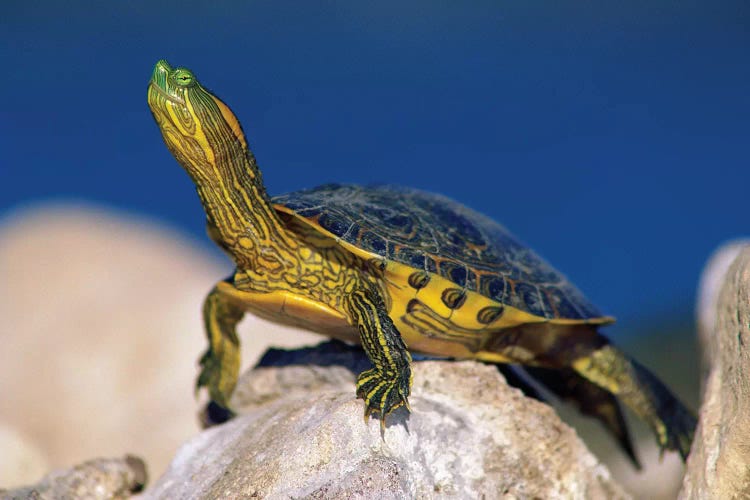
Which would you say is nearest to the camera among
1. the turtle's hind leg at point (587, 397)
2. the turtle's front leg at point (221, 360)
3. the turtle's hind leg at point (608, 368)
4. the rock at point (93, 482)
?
the rock at point (93, 482)

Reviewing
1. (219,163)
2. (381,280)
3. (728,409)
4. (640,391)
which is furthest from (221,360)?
(728,409)

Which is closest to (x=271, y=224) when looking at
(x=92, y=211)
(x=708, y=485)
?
(x=708, y=485)

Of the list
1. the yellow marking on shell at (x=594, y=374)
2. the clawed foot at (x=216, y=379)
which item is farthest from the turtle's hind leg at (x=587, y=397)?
the clawed foot at (x=216, y=379)

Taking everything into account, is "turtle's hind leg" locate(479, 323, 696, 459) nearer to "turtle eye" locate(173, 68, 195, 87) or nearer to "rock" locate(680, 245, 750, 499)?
"rock" locate(680, 245, 750, 499)

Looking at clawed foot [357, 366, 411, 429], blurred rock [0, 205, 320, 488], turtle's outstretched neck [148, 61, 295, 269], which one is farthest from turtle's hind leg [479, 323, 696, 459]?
blurred rock [0, 205, 320, 488]

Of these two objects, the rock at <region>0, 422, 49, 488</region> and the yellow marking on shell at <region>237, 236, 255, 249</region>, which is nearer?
the yellow marking on shell at <region>237, 236, 255, 249</region>

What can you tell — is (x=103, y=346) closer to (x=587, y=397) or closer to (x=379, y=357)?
(x=587, y=397)

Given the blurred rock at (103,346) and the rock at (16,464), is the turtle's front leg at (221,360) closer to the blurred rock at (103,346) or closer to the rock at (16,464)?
the rock at (16,464)

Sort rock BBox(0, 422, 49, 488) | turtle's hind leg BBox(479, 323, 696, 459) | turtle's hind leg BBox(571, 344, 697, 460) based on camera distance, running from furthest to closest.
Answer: rock BBox(0, 422, 49, 488)
turtle's hind leg BBox(571, 344, 697, 460)
turtle's hind leg BBox(479, 323, 696, 459)
